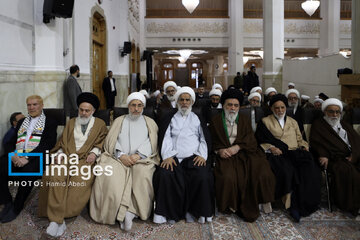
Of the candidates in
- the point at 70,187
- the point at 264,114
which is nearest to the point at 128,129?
the point at 70,187

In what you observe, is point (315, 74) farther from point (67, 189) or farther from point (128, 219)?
point (67, 189)

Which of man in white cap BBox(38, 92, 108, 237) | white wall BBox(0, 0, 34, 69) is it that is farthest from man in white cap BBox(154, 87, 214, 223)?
white wall BBox(0, 0, 34, 69)

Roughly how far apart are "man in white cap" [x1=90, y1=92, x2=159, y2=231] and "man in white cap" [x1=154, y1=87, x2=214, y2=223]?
10 cm

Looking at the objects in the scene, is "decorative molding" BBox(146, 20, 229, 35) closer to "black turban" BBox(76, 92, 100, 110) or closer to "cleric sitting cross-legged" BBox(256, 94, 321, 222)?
"cleric sitting cross-legged" BBox(256, 94, 321, 222)

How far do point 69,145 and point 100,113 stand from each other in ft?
2.09

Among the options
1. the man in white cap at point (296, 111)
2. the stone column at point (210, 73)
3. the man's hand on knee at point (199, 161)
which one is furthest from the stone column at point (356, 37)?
the stone column at point (210, 73)

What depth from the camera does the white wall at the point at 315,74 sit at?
6562mm

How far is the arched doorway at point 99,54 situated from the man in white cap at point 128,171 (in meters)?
4.36

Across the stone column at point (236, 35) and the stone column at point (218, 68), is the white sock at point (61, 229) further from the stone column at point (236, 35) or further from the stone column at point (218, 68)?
the stone column at point (218, 68)

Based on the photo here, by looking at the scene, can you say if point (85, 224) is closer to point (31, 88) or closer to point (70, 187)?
point (70, 187)

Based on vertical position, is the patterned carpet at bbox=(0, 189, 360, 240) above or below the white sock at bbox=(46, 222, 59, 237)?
below

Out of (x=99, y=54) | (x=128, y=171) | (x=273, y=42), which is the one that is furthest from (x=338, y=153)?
(x=273, y=42)

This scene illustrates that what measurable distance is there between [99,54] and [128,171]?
18.1ft

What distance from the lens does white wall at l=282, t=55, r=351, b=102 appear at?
656 centimetres
